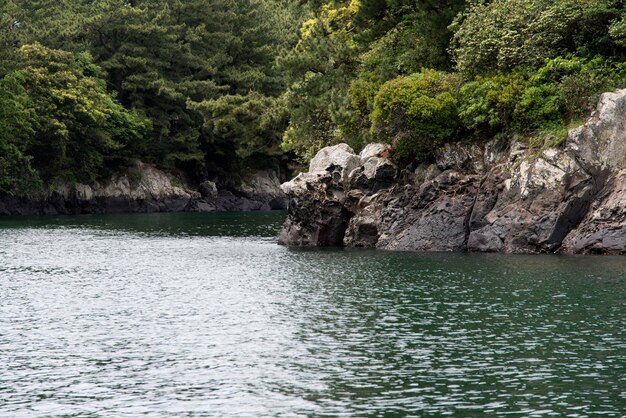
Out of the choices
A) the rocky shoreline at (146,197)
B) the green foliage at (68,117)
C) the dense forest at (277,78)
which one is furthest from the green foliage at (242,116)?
the rocky shoreline at (146,197)

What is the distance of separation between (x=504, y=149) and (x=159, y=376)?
94.9 feet

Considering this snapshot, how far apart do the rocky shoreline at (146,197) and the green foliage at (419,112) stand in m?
48.7

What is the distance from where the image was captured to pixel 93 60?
94625mm

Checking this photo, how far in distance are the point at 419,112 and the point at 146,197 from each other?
178 feet

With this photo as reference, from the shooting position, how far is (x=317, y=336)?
83.0ft

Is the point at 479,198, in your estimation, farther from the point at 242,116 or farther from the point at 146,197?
the point at 146,197

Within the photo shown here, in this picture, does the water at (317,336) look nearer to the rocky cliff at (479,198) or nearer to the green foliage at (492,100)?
the rocky cliff at (479,198)

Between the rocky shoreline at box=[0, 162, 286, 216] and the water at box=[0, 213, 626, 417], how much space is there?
44971 mm

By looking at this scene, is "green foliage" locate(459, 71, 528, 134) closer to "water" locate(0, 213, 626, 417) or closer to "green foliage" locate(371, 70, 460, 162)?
"green foliage" locate(371, 70, 460, 162)

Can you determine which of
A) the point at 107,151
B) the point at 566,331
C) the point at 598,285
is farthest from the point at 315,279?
the point at 107,151

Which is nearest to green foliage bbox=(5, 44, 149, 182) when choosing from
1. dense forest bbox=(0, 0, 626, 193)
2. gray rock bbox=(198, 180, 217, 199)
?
dense forest bbox=(0, 0, 626, 193)

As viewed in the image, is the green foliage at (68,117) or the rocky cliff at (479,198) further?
the green foliage at (68,117)

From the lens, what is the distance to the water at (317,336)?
744 inches

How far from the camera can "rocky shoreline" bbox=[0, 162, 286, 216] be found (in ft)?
291
